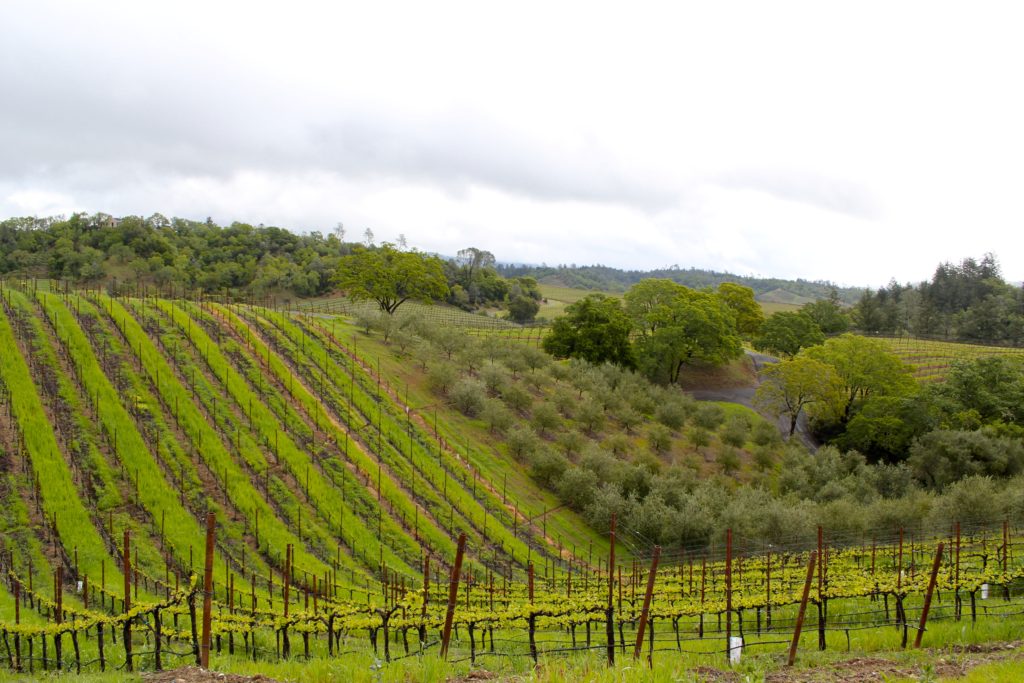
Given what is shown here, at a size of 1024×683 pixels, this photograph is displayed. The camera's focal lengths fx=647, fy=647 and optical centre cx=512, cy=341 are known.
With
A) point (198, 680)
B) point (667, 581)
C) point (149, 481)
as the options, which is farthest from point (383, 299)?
point (198, 680)

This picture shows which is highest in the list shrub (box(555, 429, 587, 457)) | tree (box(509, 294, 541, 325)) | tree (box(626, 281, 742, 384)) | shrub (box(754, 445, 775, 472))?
tree (box(509, 294, 541, 325))

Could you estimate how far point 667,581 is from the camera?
2292 centimetres

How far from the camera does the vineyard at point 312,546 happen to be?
13211 mm

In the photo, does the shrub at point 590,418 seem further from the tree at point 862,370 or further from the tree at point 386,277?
the tree at point 386,277

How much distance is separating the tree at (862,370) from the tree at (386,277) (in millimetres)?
35453

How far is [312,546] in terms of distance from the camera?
24031mm

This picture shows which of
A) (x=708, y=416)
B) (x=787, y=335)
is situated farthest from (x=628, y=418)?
(x=787, y=335)

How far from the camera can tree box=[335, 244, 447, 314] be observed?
61812mm

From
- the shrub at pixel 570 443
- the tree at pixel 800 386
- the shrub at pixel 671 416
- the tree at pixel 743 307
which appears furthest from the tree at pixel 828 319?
the shrub at pixel 570 443

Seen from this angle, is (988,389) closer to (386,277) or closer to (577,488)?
(577,488)

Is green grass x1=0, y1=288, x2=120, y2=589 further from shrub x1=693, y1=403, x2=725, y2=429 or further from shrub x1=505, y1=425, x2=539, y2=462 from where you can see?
shrub x1=693, y1=403, x2=725, y2=429

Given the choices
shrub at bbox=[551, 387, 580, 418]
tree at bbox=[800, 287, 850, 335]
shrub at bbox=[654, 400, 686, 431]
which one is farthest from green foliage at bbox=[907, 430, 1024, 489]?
tree at bbox=[800, 287, 850, 335]

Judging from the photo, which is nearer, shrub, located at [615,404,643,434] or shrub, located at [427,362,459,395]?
shrub, located at [427,362,459,395]

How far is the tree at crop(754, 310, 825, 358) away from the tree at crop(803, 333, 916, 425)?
18.6m
